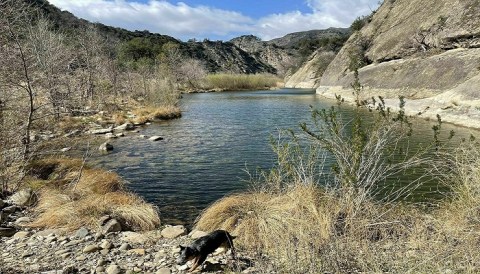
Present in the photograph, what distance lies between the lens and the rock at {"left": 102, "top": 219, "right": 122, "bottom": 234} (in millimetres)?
7253

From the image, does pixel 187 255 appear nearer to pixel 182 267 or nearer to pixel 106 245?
Answer: pixel 182 267

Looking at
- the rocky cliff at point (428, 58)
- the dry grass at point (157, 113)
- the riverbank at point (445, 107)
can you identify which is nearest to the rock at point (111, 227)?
the riverbank at point (445, 107)

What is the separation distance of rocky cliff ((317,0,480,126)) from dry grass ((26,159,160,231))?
11640 millimetres

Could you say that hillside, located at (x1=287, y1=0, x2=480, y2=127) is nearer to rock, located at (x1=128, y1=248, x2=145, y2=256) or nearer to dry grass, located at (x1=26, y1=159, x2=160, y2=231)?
dry grass, located at (x1=26, y1=159, x2=160, y2=231)

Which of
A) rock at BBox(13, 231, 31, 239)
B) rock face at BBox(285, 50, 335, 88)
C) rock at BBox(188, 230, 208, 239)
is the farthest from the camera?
rock face at BBox(285, 50, 335, 88)

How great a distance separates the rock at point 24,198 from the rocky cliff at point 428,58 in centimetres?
1328

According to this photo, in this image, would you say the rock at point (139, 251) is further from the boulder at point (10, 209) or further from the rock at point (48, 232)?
the boulder at point (10, 209)

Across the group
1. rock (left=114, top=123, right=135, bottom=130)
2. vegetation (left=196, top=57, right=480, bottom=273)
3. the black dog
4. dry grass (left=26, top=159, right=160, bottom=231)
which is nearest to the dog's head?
the black dog

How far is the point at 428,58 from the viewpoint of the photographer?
107 ft

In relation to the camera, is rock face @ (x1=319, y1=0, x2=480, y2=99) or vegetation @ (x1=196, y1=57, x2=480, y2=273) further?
rock face @ (x1=319, y1=0, x2=480, y2=99)

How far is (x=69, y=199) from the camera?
8.84 m

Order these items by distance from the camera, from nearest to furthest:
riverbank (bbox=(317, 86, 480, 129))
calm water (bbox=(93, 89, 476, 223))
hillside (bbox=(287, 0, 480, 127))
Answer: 1. calm water (bbox=(93, 89, 476, 223))
2. riverbank (bbox=(317, 86, 480, 129))
3. hillside (bbox=(287, 0, 480, 127))

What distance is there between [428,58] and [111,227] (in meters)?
32.1

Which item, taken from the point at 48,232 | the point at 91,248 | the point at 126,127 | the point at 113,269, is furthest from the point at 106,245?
the point at 126,127
